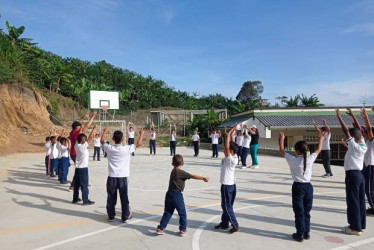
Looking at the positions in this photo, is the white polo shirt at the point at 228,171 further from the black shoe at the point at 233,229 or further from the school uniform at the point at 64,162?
the school uniform at the point at 64,162

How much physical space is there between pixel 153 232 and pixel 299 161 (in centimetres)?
273

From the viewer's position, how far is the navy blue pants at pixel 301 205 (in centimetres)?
498

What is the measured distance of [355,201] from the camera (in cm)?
528

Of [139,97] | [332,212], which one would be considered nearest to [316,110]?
[332,212]

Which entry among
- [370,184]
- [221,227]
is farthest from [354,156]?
[221,227]

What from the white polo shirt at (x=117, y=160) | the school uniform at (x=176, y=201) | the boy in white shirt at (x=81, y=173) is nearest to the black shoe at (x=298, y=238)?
the school uniform at (x=176, y=201)

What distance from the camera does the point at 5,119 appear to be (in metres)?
25.3

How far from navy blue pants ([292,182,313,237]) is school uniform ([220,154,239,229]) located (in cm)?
101

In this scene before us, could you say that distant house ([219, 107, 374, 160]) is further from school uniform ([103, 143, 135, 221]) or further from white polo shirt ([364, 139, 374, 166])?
school uniform ([103, 143, 135, 221])

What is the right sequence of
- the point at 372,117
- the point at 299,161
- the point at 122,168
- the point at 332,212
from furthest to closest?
the point at 372,117
the point at 332,212
the point at 122,168
the point at 299,161

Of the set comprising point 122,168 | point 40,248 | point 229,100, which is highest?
point 229,100

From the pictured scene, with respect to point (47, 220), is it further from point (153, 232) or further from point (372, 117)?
point (372, 117)

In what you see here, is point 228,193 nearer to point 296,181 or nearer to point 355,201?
point 296,181

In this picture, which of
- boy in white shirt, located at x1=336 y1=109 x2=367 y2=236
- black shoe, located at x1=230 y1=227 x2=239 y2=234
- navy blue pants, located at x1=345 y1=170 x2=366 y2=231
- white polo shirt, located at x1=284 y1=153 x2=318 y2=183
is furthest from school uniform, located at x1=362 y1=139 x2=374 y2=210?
black shoe, located at x1=230 y1=227 x2=239 y2=234
